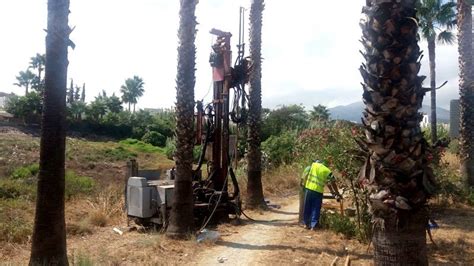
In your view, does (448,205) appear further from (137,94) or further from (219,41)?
(137,94)

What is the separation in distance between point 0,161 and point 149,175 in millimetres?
34094

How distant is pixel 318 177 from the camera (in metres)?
10.5

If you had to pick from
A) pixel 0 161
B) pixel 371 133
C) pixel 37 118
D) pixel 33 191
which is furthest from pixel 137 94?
pixel 371 133

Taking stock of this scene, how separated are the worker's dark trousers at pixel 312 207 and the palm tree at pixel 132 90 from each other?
81650mm

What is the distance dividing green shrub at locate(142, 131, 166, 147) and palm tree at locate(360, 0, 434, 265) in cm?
5816

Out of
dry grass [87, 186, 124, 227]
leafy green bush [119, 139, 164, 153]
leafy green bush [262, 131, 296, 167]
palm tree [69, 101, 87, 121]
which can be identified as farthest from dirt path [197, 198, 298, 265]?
palm tree [69, 101, 87, 121]

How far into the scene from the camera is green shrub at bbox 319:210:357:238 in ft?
31.9

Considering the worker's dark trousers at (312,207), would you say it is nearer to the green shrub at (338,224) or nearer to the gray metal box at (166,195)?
the green shrub at (338,224)

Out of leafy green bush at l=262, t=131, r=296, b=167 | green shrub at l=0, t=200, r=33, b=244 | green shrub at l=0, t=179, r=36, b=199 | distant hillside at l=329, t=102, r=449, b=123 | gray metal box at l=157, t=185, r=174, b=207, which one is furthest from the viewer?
leafy green bush at l=262, t=131, r=296, b=167

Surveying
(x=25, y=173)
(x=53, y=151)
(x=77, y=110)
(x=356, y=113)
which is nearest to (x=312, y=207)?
(x=53, y=151)

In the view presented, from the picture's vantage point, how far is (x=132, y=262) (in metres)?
8.27

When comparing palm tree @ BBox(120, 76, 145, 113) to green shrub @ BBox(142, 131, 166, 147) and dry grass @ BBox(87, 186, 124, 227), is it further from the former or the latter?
dry grass @ BBox(87, 186, 124, 227)

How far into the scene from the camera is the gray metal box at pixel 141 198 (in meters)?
10.8

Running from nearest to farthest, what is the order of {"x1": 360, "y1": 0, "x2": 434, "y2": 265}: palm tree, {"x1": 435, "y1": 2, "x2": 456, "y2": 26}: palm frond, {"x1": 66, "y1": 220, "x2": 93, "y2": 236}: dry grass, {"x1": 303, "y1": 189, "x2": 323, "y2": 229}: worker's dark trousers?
{"x1": 360, "y1": 0, "x2": 434, "y2": 265}: palm tree → {"x1": 303, "y1": 189, "x2": 323, "y2": 229}: worker's dark trousers → {"x1": 66, "y1": 220, "x2": 93, "y2": 236}: dry grass → {"x1": 435, "y1": 2, "x2": 456, "y2": 26}: palm frond
